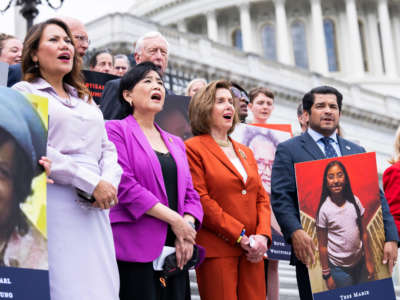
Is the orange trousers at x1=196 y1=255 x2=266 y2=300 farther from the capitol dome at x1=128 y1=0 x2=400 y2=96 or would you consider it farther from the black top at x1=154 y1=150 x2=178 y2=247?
the capitol dome at x1=128 y1=0 x2=400 y2=96

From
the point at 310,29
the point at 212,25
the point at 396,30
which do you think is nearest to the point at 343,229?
the point at 212,25

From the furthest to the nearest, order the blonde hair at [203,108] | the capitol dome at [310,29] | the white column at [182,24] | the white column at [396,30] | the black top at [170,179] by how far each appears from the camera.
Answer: the white column at [182,24], the white column at [396,30], the capitol dome at [310,29], the blonde hair at [203,108], the black top at [170,179]

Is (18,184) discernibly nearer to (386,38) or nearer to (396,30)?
(386,38)

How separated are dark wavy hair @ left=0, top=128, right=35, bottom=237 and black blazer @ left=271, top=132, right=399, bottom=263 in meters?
2.09

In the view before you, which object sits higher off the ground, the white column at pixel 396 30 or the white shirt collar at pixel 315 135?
the white column at pixel 396 30

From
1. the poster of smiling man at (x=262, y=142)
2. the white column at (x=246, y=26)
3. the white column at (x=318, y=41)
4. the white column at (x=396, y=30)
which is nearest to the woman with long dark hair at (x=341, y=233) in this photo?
the poster of smiling man at (x=262, y=142)

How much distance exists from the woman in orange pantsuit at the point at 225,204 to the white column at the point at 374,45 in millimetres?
44639

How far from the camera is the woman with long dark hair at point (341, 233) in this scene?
4.59 metres

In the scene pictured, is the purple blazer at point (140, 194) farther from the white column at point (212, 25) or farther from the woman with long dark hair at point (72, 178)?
the white column at point (212, 25)

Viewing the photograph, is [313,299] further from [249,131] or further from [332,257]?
[249,131]

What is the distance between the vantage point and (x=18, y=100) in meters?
3.44

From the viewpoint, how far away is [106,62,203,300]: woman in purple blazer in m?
3.96

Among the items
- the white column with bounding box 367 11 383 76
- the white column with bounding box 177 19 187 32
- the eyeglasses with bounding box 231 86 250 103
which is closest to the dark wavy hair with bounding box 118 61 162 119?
the eyeglasses with bounding box 231 86 250 103

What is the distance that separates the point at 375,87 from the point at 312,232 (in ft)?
124
